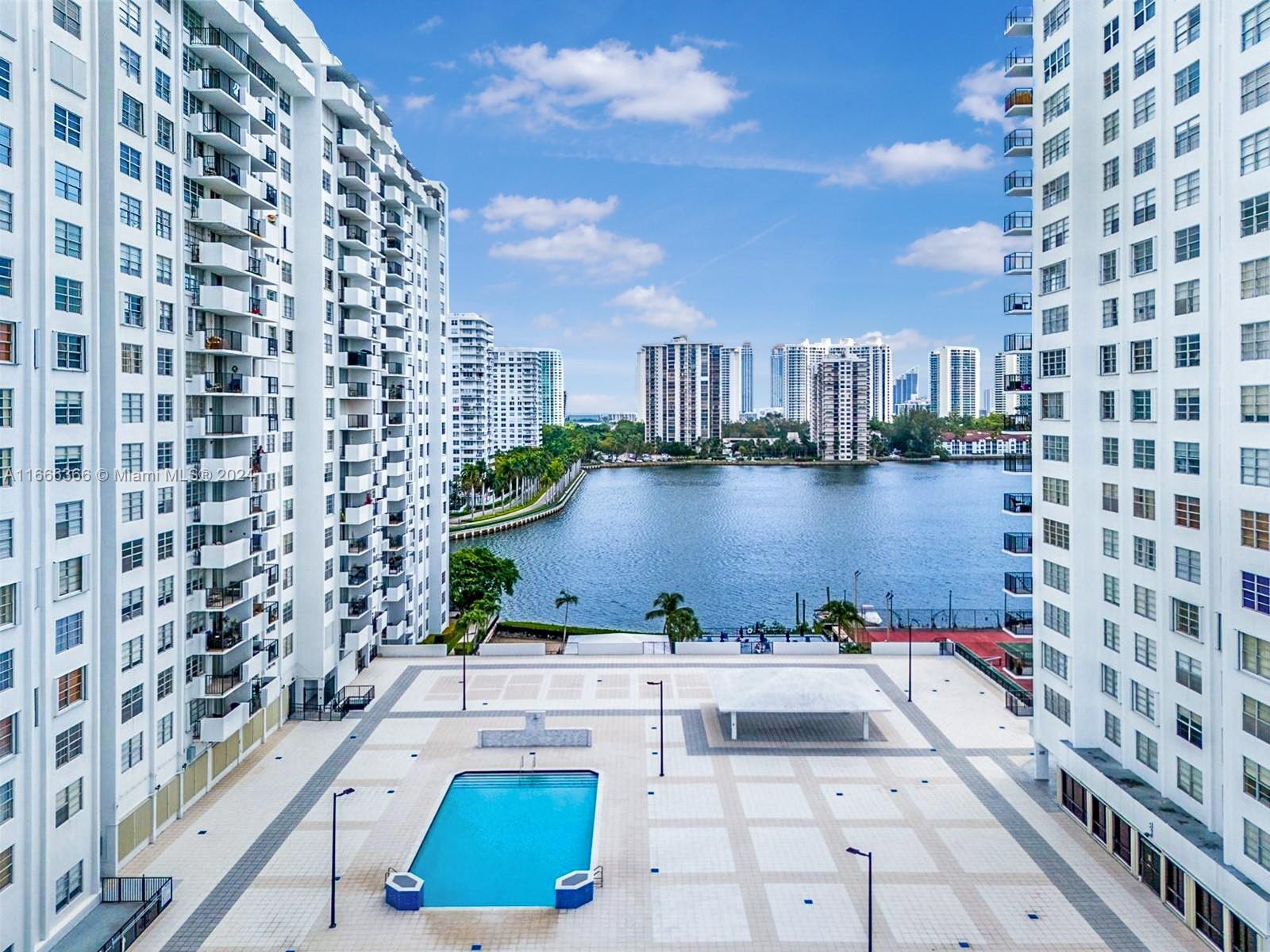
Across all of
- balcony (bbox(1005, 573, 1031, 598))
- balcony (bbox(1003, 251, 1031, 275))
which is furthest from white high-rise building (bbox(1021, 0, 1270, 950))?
balcony (bbox(1005, 573, 1031, 598))

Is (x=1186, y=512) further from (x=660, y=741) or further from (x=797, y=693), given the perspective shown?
(x=660, y=741)

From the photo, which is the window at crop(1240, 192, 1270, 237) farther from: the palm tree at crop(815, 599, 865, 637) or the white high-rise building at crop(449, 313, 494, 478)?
the white high-rise building at crop(449, 313, 494, 478)

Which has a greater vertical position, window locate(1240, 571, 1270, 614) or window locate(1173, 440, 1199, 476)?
window locate(1173, 440, 1199, 476)

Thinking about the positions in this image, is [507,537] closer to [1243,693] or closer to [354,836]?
[354,836]

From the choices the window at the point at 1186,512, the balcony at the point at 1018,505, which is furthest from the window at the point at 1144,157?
the balcony at the point at 1018,505

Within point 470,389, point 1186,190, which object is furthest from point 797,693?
point 470,389

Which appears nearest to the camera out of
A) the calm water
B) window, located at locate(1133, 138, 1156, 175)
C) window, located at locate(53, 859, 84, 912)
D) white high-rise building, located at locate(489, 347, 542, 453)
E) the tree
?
window, located at locate(53, 859, 84, 912)

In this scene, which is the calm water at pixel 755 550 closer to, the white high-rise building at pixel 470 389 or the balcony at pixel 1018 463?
the white high-rise building at pixel 470 389
